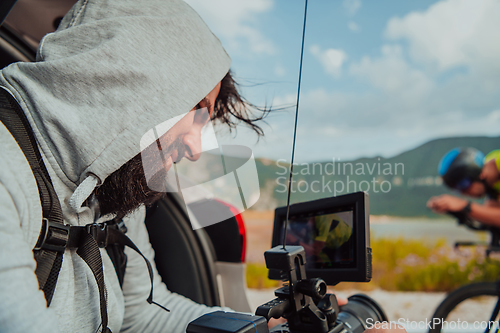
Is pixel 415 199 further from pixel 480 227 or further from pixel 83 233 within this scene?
pixel 83 233

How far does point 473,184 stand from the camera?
2344mm

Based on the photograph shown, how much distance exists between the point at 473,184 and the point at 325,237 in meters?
1.94

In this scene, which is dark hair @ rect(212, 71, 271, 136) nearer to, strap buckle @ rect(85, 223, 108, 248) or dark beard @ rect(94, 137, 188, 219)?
dark beard @ rect(94, 137, 188, 219)

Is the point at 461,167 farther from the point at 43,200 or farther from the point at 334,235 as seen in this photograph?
the point at 43,200

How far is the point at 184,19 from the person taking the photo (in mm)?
882

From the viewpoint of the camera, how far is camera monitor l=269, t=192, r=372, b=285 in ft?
2.69

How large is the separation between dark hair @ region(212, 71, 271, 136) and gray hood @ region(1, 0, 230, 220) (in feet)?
0.36

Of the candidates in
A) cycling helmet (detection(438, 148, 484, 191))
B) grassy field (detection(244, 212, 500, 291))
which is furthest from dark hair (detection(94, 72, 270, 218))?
grassy field (detection(244, 212, 500, 291))

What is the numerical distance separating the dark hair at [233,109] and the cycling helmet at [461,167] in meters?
2.06

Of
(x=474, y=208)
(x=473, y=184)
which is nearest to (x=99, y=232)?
(x=474, y=208)

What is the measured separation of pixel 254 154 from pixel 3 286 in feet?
1.83

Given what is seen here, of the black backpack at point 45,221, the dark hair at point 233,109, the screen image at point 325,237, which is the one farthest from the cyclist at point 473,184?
the black backpack at point 45,221

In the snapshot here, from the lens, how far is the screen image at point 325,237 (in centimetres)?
85

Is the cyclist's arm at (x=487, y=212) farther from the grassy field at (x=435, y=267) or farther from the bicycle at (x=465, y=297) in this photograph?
the grassy field at (x=435, y=267)
